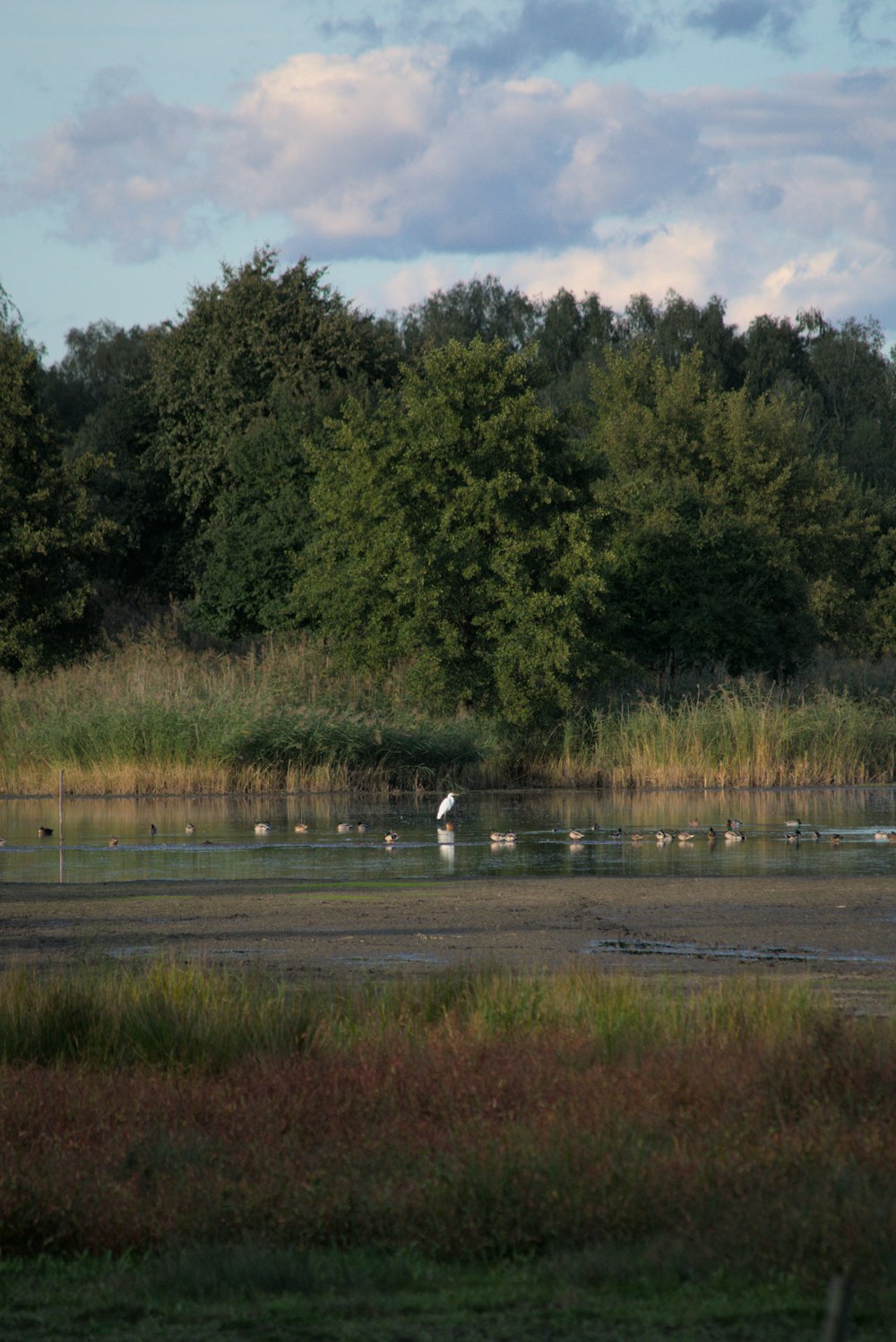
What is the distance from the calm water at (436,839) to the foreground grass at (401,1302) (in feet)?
37.7

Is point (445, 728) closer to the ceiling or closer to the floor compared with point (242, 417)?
closer to the floor

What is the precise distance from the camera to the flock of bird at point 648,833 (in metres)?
21.3

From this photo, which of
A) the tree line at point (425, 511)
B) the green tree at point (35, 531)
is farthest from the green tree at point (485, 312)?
the green tree at point (35, 531)

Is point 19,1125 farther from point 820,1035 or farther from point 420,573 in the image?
point 420,573

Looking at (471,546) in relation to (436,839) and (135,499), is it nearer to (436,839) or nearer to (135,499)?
(436,839)

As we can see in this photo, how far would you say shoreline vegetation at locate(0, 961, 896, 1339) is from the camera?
5391 millimetres

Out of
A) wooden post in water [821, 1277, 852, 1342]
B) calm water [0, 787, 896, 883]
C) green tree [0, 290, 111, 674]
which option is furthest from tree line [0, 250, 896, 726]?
wooden post in water [821, 1277, 852, 1342]

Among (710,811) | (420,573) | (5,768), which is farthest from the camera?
(420,573)

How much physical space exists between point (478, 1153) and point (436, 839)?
15.8 metres

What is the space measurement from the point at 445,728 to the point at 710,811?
330 inches

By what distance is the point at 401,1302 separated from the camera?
5156 mm

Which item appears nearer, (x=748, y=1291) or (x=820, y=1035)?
(x=748, y=1291)

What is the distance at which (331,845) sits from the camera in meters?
20.9

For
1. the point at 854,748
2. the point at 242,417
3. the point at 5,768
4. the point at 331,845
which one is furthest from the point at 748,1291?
the point at 242,417
